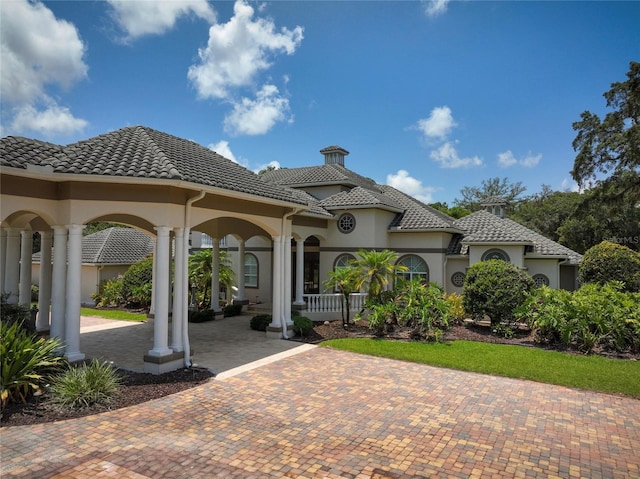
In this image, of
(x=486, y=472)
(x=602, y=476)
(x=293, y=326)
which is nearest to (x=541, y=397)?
(x=602, y=476)

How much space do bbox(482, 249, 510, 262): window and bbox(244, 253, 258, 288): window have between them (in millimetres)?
11405

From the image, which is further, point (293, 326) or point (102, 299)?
point (102, 299)

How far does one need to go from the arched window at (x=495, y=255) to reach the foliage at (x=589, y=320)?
17.2ft

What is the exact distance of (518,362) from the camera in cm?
1088

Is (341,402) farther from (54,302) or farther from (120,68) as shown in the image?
(120,68)

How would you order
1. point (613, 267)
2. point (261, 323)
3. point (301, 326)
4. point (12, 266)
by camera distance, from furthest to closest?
1. point (613, 267)
2. point (261, 323)
3. point (301, 326)
4. point (12, 266)

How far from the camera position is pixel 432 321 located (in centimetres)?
1380

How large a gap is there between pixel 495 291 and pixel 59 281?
13.3 metres

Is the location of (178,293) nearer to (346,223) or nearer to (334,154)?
(346,223)

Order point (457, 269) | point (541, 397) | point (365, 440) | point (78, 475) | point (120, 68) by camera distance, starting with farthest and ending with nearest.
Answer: point (457, 269) → point (120, 68) → point (541, 397) → point (365, 440) → point (78, 475)

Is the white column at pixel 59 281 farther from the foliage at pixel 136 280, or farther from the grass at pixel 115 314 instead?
the foliage at pixel 136 280

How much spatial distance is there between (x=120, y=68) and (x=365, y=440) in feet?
35.3

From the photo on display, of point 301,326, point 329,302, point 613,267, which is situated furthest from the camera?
point 613,267

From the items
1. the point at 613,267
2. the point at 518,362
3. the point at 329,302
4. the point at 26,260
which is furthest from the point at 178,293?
the point at 613,267
